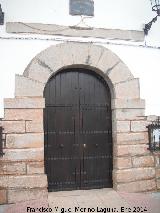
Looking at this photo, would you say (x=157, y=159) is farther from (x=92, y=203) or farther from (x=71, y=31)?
(x=71, y=31)

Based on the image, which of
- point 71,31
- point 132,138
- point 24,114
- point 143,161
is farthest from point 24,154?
point 71,31

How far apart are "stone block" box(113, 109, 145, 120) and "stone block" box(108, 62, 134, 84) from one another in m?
0.59

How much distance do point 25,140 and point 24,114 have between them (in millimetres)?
467

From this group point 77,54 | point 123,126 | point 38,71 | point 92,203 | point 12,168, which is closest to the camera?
point 92,203

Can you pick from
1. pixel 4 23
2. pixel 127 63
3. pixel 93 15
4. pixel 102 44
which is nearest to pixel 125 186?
pixel 127 63

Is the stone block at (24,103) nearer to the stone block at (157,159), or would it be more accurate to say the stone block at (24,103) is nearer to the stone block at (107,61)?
the stone block at (107,61)

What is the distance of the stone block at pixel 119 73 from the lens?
5676 millimetres

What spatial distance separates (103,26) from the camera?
5.77 m

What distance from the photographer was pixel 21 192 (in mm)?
5148

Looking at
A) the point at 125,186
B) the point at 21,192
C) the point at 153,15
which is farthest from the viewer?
the point at 153,15

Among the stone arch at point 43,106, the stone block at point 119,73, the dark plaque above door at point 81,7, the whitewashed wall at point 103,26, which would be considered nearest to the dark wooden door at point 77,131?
the stone arch at point 43,106

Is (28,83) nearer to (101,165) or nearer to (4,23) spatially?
(4,23)

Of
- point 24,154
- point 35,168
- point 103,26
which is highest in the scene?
point 103,26

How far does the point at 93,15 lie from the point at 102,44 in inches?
23.4
